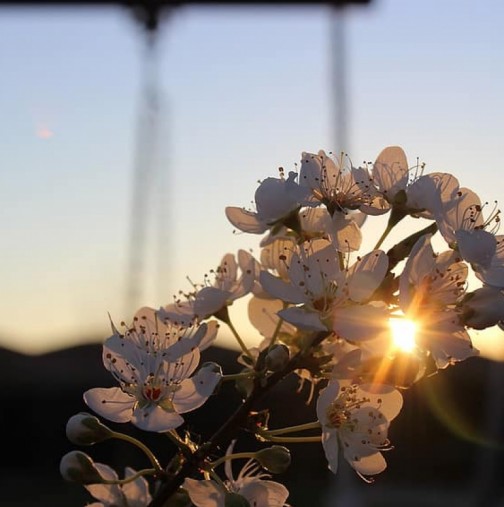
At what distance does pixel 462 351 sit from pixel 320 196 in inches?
11.5

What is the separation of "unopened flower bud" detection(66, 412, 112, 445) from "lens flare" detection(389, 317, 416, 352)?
41cm

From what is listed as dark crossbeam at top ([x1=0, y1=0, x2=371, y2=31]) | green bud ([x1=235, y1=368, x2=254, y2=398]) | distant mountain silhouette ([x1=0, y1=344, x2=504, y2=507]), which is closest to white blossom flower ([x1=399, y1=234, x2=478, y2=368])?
green bud ([x1=235, y1=368, x2=254, y2=398])

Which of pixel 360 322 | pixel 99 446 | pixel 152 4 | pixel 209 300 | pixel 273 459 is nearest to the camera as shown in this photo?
pixel 360 322

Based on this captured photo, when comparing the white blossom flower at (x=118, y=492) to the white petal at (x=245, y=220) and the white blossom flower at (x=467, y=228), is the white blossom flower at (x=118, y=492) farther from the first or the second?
the white blossom flower at (x=467, y=228)

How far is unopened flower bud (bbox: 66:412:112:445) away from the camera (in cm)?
143

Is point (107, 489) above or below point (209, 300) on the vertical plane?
below

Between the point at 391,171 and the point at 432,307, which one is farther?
the point at 391,171

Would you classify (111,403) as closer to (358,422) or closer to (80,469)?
(80,469)

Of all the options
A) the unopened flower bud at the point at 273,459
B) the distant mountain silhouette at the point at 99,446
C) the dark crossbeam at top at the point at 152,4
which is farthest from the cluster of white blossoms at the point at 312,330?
the distant mountain silhouette at the point at 99,446

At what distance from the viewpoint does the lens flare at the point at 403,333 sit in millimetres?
1284

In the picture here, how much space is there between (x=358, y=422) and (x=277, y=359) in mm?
215

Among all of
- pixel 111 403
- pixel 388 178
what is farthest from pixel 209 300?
pixel 388 178

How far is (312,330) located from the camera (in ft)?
4.18

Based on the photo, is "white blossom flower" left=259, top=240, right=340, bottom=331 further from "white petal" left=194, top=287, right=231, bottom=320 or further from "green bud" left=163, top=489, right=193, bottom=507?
"green bud" left=163, top=489, right=193, bottom=507
